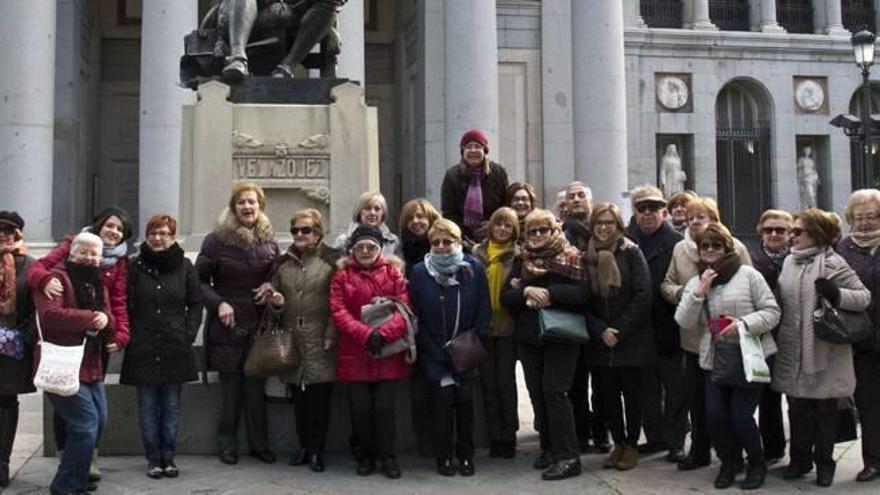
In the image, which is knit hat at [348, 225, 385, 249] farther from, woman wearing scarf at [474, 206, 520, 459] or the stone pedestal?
the stone pedestal

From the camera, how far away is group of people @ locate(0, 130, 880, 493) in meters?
6.26

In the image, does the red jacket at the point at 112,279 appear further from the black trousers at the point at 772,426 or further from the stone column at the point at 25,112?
the stone column at the point at 25,112

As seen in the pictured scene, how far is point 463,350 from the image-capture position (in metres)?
6.42

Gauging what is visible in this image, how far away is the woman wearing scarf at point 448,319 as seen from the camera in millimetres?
6512

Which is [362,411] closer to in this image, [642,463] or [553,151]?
[642,463]

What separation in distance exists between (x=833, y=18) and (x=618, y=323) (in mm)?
29993

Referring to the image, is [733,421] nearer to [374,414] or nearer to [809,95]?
[374,414]

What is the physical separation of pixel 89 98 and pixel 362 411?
22065 millimetres

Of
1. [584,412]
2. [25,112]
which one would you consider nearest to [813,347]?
[584,412]

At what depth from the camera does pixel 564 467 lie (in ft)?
21.2

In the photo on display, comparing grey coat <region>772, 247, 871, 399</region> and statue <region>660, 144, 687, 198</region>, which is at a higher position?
statue <region>660, 144, 687, 198</region>

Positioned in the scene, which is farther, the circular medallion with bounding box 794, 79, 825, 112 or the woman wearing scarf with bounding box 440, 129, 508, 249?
the circular medallion with bounding box 794, 79, 825, 112

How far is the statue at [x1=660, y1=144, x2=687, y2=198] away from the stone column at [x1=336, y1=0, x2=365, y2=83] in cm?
1302

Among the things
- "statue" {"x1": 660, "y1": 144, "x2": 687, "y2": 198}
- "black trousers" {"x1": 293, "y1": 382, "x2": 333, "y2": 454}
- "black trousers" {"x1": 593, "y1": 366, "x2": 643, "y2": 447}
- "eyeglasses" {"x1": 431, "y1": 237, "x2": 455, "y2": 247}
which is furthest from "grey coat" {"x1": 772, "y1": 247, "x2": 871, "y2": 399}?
"statue" {"x1": 660, "y1": 144, "x2": 687, "y2": 198}
